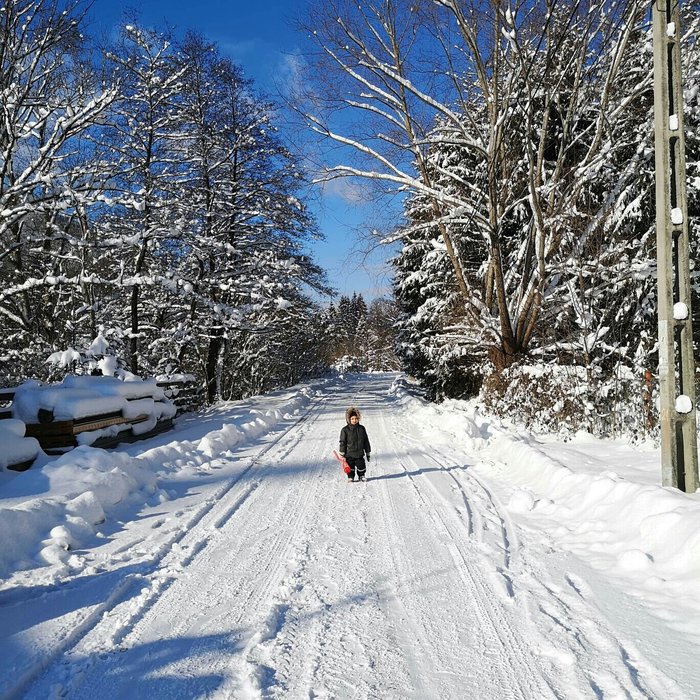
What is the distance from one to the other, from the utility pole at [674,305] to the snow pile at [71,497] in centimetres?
584

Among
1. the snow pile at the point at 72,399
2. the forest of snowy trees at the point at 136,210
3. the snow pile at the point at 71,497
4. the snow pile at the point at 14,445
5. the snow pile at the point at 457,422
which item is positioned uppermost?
the forest of snowy trees at the point at 136,210

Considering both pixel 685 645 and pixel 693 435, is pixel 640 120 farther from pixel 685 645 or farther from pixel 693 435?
pixel 685 645

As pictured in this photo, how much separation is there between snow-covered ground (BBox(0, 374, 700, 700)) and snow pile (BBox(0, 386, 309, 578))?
0.08ft

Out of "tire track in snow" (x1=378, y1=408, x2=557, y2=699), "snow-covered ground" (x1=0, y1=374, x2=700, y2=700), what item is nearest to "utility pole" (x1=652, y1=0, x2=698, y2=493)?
"snow-covered ground" (x1=0, y1=374, x2=700, y2=700)

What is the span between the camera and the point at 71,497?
5617 mm

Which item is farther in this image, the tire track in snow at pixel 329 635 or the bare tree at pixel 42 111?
the bare tree at pixel 42 111

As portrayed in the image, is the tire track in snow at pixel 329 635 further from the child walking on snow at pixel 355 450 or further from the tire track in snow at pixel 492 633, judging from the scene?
the child walking on snow at pixel 355 450

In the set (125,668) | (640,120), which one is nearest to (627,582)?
(125,668)

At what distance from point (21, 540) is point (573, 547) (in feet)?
16.2

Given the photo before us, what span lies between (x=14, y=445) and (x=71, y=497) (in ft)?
7.88

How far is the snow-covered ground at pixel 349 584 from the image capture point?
2.80 meters

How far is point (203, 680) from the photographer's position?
2764 millimetres

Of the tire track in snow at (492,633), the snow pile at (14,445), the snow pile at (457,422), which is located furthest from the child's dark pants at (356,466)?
the snow pile at (14,445)

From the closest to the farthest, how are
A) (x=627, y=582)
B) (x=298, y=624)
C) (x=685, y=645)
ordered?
(x=685, y=645), (x=298, y=624), (x=627, y=582)
